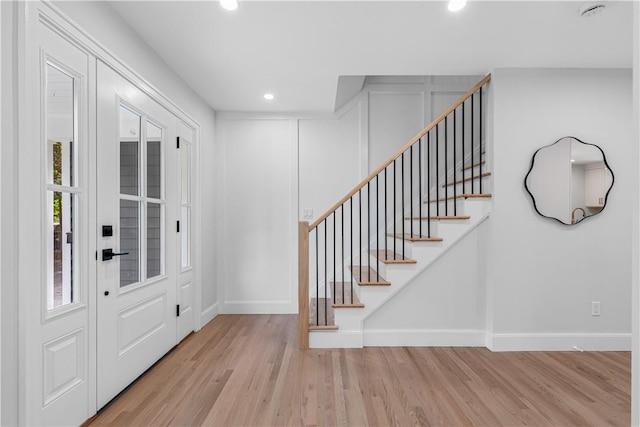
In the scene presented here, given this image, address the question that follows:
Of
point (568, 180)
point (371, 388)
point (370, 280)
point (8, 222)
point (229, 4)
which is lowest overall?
point (371, 388)

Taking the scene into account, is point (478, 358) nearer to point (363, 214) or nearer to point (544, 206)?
point (544, 206)

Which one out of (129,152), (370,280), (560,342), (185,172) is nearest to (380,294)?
(370,280)

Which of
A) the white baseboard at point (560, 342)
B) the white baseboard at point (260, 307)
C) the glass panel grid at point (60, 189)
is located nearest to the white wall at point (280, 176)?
the white baseboard at point (260, 307)

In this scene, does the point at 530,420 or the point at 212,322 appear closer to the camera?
the point at 530,420

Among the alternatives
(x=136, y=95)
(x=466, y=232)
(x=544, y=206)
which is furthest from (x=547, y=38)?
(x=136, y=95)

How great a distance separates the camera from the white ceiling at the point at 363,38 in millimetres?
2148

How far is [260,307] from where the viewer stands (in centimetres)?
421

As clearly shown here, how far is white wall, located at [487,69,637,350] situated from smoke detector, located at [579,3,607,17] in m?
0.86

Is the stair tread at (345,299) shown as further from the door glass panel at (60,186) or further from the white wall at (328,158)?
the door glass panel at (60,186)

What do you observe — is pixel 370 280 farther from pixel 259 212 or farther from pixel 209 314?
pixel 209 314

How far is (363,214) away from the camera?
4.24 meters

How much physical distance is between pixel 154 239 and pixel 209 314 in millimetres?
1477

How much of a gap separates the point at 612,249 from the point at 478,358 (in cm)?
154

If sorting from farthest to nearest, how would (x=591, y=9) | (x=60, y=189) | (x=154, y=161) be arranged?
1. (x=154, y=161)
2. (x=591, y=9)
3. (x=60, y=189)
